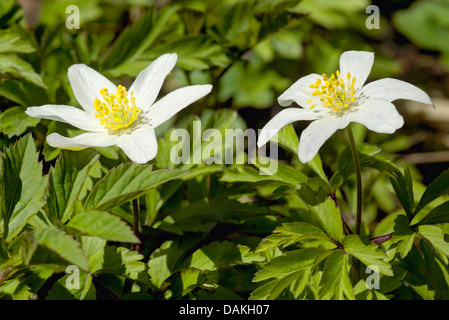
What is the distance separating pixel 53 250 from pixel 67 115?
95 cm

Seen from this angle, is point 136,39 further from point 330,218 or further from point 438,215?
point 438,215

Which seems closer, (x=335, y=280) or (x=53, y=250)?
(x=53, y=250)

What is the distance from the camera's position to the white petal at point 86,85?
8.78 ft

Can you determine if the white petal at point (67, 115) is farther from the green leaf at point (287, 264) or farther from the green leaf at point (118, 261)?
the green leaf at point (287, 264)

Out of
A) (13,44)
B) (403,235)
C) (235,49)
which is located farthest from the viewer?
(235,49)

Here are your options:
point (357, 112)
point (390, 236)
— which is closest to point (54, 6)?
point (357, 112)

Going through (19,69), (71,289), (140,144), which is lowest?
(71,289)

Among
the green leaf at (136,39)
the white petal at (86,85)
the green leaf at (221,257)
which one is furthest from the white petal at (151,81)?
the green leaf at (221,257)

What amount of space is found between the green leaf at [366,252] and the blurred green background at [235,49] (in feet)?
5.17

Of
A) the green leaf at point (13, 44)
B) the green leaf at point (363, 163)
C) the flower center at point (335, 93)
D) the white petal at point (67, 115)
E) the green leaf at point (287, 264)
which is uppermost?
the green leaf at point (13, 44)

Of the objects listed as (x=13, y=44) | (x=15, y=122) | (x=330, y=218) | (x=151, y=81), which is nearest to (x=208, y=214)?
(x=330, y=218)

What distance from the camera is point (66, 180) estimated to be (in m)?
2.28

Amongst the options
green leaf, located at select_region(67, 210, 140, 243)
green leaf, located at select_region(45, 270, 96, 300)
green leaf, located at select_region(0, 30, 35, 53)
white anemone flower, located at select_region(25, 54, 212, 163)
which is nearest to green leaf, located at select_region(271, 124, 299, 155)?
white anemone flower, located at select_region(25, 54, 212, 163)

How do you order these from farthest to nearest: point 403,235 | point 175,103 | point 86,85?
point 86,85, point 175,103, point 403,235
